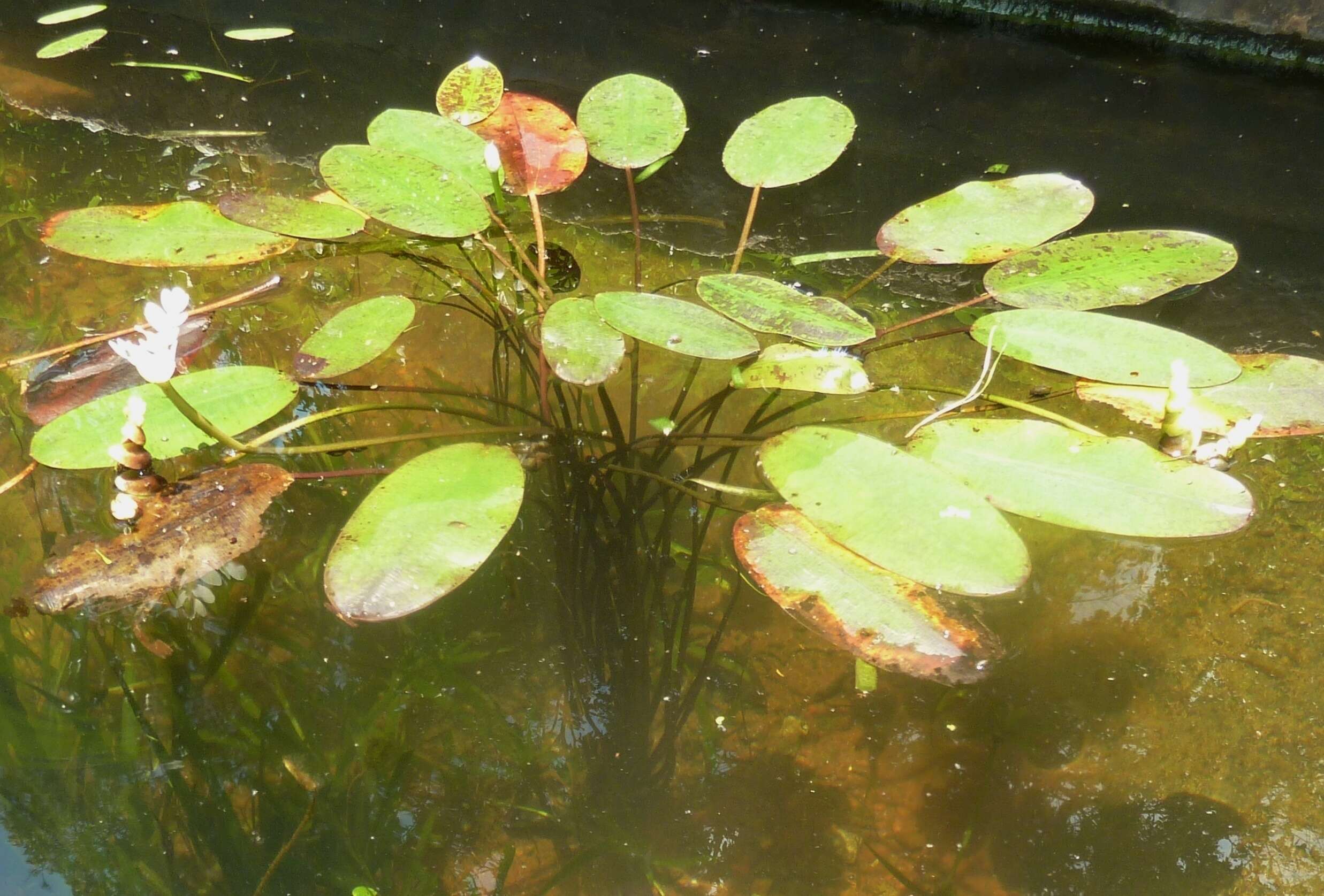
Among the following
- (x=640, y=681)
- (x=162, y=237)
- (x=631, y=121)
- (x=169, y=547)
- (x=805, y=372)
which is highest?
(x=631, y=121)

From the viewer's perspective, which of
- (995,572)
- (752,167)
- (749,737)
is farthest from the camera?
(752,167)

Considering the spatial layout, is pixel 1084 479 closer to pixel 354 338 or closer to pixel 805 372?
pixel 805 372

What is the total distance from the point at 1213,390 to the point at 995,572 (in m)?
0.43

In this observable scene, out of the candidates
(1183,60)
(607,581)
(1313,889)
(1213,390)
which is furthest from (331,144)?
(1313,889)

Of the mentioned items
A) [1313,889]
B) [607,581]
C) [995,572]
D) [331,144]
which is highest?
[331,144]

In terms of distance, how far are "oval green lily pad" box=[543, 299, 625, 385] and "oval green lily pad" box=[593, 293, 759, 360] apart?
0.02 meters

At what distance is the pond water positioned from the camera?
986mm

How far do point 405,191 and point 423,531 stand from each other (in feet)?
1.75

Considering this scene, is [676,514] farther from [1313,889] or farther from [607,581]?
[1313,889]

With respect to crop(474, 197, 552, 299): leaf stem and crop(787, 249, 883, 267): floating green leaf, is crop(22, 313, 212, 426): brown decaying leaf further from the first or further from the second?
crop(787, 249, 883, 267): floating green leaf

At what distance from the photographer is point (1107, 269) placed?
4.01ft

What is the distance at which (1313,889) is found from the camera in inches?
36.4

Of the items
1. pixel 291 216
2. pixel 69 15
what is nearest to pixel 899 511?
pixel 291 216

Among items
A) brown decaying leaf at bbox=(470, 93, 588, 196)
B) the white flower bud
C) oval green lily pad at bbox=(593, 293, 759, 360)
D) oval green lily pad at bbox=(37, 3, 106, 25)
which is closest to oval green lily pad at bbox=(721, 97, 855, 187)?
brown decaying leaf at bbox=(470, 93, 588, 196)
